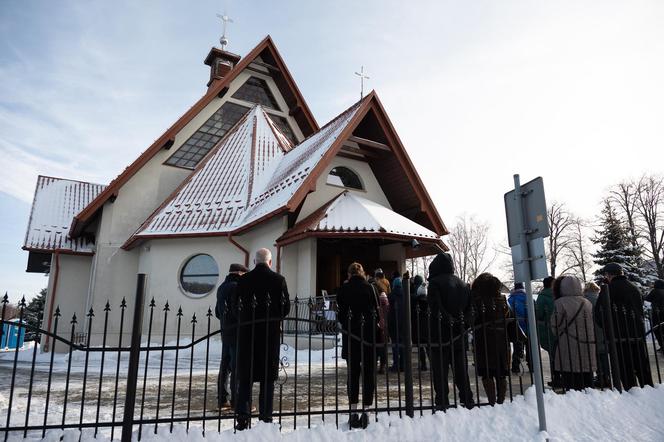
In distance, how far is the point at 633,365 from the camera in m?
5.62

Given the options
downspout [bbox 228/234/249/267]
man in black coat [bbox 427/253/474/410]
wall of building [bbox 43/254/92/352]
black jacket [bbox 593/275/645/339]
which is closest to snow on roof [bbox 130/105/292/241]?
downspout [bbox 228/234/249/267]

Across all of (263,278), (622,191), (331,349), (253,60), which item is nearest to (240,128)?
(253,60)

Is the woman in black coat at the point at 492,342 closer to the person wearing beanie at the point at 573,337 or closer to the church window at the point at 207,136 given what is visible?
the person wearing beanie at the point at 573,337

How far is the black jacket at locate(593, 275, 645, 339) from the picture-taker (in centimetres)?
559

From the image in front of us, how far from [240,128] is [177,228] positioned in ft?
20.8

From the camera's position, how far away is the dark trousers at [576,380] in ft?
17.1

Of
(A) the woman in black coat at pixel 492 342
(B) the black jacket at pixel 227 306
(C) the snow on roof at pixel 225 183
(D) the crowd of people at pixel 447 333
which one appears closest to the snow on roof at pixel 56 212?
(C) the snow on roof at pixel 225 183

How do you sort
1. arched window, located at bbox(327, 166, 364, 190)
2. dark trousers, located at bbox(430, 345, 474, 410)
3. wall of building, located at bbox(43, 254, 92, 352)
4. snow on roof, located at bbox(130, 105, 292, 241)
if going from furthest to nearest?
1. wall of building, located at bbox(43, 254, 92, 352)
2. arched window, located at bbox(327, 166, 364, 190)
3. snow on roof, located at bbox(130, 105, 292, 241)
4. dark trousers, located at bbox(430, 345, 474, 410)

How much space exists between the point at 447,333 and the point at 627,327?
8.15 feet

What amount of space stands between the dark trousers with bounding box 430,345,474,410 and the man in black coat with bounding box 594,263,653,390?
219 cm

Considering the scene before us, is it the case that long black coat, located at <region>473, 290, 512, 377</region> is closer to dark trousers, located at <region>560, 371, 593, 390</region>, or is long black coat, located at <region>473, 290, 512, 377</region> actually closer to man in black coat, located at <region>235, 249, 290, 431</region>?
dark trousers, located at <region>560, 371, 593, 390</region>

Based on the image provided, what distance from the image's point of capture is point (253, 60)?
65.8 ft

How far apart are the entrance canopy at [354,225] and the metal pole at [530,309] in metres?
6.66

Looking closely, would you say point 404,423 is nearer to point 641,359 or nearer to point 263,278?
point 263,278
